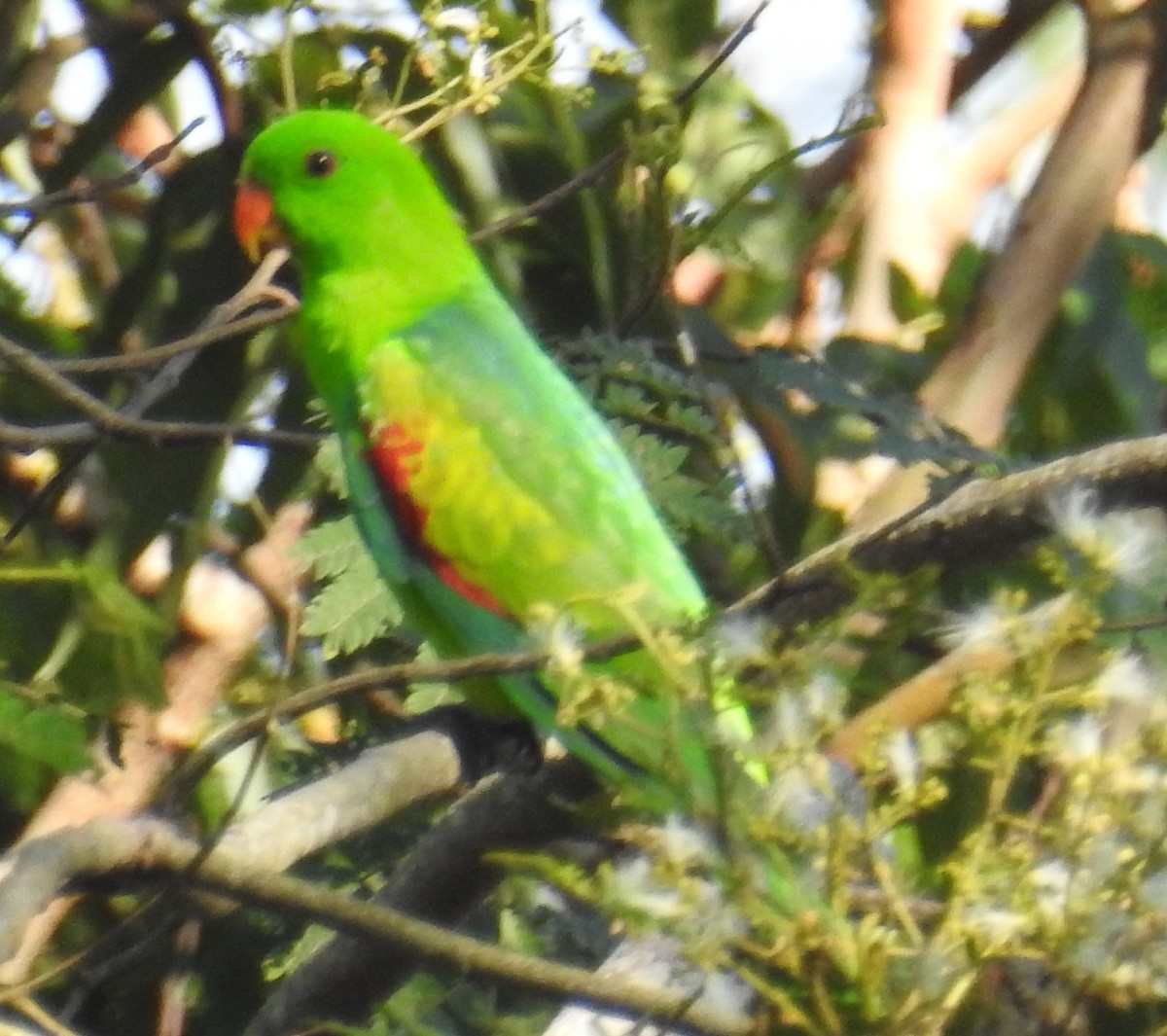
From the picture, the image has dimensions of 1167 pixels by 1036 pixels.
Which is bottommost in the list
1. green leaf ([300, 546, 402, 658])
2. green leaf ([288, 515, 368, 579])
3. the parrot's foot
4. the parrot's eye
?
the parrot's foot

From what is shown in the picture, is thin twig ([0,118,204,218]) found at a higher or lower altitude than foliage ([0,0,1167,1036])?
higher

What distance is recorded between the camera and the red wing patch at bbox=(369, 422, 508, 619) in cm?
221

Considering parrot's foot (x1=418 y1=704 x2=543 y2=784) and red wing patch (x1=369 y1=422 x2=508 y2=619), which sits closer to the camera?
parrot's foot (x1=418 y1=704 x2=543 y2=784)

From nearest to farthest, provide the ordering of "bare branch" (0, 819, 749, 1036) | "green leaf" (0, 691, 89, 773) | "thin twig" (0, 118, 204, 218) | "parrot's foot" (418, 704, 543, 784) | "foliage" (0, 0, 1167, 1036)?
"foliage" (0, 0, 1167, 1036)
"bare branch" (0, 819, 749, 1036)
"green leaf" (0, 691, 89, 773)
"thin twig" (0, 118, 204, 218)
"parrot's foot" (418, 704, 543, 784)

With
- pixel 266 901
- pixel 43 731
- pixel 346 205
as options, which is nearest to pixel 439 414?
pixel 346 205

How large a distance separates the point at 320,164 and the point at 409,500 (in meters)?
0.51

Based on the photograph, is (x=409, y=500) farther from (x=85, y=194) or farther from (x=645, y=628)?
(x=645, y=628)

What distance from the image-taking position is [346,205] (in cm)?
249

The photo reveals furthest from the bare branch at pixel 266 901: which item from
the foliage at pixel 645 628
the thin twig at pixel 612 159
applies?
the thin twig at pixel 612 159

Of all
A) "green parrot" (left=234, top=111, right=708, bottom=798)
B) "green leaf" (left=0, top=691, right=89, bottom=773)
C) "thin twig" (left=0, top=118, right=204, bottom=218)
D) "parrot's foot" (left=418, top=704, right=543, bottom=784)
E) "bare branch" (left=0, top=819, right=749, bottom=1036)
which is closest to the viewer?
"bare branch" (left=0, top=819, right=749, bottom=1036)

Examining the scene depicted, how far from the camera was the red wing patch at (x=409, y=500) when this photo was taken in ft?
7.27

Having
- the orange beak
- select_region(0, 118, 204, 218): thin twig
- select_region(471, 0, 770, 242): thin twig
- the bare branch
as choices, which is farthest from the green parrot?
the bare branch

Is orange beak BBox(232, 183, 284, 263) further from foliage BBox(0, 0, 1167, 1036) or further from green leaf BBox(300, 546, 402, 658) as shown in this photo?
green leaf BBox(300, 546, 402, 658)

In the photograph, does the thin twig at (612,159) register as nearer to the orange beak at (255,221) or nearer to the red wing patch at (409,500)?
the red wing patch at (409,500)
